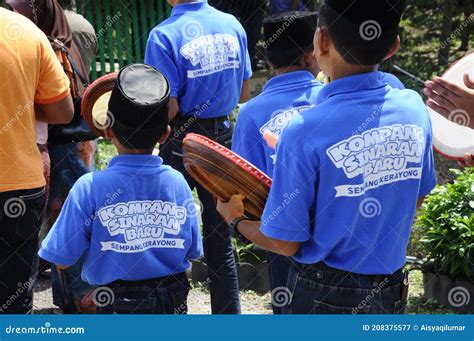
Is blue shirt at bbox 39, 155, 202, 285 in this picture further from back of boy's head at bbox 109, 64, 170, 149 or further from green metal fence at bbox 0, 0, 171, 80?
green metal fence at bbox 0, 0, 171, 80

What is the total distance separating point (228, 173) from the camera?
7.75ft

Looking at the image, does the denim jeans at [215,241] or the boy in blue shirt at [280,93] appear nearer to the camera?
the boy in blue shirt at [280,93]

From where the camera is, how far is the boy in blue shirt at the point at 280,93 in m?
3.20

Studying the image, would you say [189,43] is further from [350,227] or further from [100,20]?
[100,20]

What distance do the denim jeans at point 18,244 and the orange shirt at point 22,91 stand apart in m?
0.06

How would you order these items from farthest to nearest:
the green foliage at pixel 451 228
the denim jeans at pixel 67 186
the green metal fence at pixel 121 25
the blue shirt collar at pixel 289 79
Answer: the green metal fence at pixel 121 25
the green foliage at pixel 451 228
the denim jeans at pixel 67 186
the blue shirt collar at pixel 289 79

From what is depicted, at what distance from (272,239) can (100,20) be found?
7383 mm

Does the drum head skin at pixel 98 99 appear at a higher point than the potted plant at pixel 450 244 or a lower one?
higher

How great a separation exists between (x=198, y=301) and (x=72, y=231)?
87.8 inches

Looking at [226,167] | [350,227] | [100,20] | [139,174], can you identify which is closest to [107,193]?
[139,174]

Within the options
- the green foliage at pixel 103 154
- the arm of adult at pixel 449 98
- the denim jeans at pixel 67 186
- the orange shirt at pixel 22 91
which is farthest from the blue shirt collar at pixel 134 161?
the green foliage at pixel 103 154

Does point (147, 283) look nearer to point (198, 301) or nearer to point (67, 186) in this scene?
point (67, 186)

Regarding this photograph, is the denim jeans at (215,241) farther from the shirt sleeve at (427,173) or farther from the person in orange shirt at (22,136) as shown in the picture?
the shirt sleeve at (427,173)

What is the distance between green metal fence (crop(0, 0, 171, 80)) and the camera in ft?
29.9
